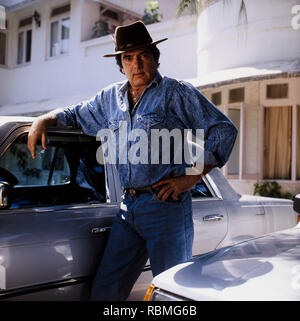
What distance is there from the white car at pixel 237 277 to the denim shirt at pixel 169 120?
491 mm

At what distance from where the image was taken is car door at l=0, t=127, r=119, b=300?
222 centimetres

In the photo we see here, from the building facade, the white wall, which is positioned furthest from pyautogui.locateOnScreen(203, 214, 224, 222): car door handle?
the white wall

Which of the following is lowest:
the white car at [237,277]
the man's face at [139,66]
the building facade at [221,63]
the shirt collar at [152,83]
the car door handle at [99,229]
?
the white car at [237,277]

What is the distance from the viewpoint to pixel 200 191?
335 cm

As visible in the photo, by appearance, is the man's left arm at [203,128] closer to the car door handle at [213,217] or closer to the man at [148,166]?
the man at [148,166]

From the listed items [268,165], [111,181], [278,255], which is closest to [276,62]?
[268,165]

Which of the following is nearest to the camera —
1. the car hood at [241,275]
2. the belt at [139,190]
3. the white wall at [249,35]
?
the car hood at [241,275]

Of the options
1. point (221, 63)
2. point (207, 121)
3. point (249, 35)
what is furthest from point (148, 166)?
point (221, 63)

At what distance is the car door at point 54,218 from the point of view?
222 cm

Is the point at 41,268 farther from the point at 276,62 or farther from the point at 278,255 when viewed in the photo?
the point at 276,62

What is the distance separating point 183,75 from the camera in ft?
35.7

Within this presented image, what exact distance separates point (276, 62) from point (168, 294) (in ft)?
25.5

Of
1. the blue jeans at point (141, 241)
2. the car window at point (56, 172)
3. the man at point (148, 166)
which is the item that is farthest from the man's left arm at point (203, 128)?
the car window at point (56, 172)

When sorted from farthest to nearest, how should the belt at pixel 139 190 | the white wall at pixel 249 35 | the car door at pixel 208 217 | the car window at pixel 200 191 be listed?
the white wall at pixel 249 35
the car window at pixel 200 191
the car door at pixel 208 217
the belt at pixel 139 190
